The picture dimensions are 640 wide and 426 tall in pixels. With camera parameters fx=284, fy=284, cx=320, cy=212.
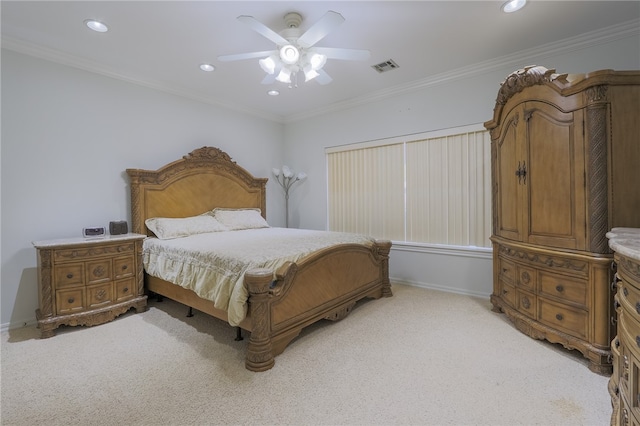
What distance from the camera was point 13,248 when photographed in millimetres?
2648

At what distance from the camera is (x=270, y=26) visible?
2.52 metres

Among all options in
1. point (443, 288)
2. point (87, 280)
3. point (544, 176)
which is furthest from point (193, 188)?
point (544, 176)

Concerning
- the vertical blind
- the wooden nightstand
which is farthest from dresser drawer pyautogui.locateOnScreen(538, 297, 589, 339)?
the wooden nightstand

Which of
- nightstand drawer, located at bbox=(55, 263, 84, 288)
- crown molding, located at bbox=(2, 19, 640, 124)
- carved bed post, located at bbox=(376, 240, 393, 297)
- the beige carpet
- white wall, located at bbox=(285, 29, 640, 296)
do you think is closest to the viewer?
the beige carpet

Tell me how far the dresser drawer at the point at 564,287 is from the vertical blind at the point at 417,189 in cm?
117

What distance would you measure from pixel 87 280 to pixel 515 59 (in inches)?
189

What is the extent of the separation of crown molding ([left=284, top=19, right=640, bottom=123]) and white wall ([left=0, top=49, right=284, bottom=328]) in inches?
106

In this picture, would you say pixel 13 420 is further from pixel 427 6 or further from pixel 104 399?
pixel 427 6

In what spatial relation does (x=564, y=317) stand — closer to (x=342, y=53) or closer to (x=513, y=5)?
(x=513, y=5)

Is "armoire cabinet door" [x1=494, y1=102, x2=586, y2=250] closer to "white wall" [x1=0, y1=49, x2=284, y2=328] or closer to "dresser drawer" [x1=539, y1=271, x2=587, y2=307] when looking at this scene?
"dresser drawer" [x1=539, y1=271, x2=587, y2=307]

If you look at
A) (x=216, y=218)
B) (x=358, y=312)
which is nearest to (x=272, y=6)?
(x=216, y=218)

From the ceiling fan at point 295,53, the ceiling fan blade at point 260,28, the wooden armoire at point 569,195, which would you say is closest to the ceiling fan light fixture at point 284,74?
the ceiling fan at point 295,53

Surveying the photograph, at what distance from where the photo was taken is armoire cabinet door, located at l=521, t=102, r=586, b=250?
79.0 inches

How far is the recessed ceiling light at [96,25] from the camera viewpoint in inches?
94.7
